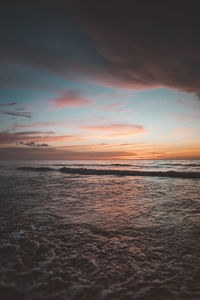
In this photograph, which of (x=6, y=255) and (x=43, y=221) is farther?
(x=43, y=221)

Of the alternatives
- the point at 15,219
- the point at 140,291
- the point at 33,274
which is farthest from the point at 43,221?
the point at 140,291

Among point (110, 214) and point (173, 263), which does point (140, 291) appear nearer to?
point (173, 263)

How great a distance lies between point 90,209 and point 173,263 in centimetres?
332

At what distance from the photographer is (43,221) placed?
14.5ft

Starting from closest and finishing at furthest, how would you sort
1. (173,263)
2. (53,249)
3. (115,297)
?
1. (115,297)
2. (173,263)
3. (53,249)

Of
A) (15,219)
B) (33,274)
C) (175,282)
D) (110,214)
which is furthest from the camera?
(110,214)

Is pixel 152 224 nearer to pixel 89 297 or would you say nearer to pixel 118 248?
pixel 118 248

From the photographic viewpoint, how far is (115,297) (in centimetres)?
192

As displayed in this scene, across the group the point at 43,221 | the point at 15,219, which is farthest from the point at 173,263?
the point at 15,219

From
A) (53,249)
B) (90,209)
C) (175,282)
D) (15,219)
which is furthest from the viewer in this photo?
(90,209)

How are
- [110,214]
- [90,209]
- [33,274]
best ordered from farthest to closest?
[90,209] < [110,214] < [33,274]

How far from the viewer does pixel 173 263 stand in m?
2.53

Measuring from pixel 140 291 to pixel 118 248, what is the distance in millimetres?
1021

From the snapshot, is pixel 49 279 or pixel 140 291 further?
pixel 49 279
